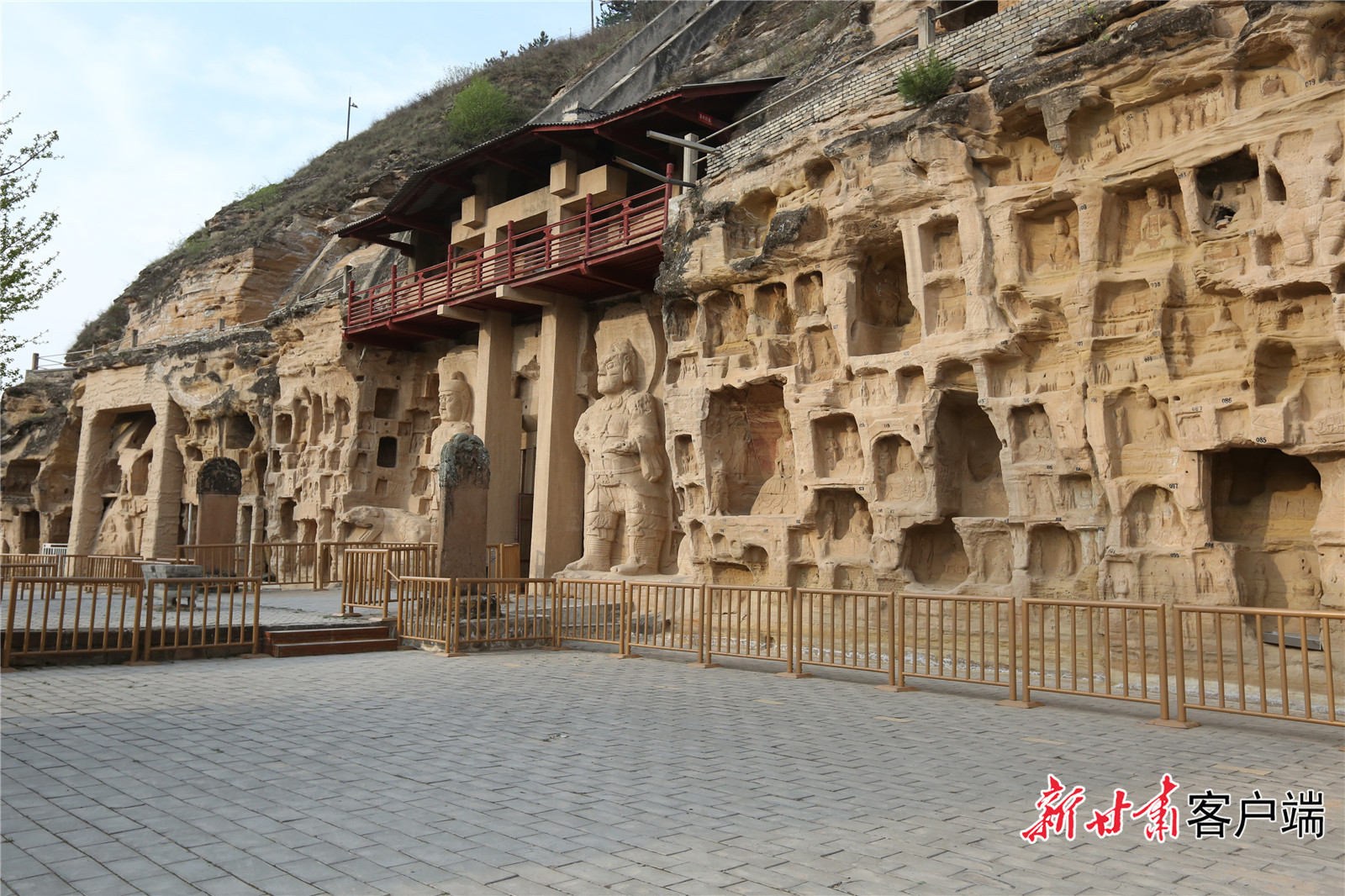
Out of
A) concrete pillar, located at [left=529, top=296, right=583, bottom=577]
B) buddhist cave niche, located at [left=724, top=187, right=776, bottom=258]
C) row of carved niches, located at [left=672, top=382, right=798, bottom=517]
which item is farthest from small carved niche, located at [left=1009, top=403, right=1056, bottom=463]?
concrete pillar, located at [left=529, top=296, right=583, bottom=577]

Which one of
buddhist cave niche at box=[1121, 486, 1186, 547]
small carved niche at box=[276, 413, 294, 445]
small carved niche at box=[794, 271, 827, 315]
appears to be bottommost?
buddhist cave niche at box=[1121, 486, 1186, 547]

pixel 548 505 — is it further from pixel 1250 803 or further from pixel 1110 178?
pixel 1250 803

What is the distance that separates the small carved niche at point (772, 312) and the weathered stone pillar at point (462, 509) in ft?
17.5

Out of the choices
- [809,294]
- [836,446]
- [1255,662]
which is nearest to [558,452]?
[809,294]

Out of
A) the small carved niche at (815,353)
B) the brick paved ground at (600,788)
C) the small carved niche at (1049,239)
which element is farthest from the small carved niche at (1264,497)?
the small carved niche at (815,353)

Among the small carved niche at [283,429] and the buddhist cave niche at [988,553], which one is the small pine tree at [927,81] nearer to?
the buddhist cave niche at [988,553]

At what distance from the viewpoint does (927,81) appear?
13.2 m

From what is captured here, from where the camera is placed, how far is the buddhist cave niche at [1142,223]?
11539 mm

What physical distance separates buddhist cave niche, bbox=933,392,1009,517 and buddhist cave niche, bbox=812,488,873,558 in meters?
1.52

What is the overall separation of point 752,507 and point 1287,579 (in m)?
8.34

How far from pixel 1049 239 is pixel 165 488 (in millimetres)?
28500

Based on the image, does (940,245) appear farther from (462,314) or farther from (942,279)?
(462,314)

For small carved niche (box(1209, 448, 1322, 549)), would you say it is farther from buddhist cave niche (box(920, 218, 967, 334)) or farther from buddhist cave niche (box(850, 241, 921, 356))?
buddhist cave niche (box(850, 241, 921, 356))

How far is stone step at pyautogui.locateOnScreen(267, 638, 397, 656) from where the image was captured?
12.0 m
